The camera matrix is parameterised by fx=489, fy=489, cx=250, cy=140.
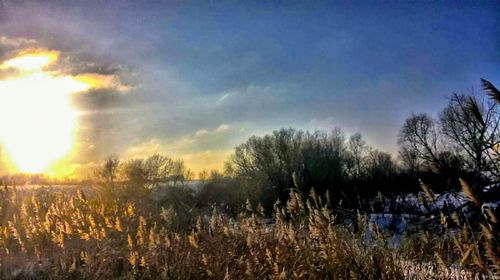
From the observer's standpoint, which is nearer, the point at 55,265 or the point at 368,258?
the point at 368,258

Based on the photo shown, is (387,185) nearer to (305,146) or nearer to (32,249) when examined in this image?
(305,146)

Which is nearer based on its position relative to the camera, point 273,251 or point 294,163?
point 273,251

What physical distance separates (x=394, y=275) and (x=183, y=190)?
1079 inches

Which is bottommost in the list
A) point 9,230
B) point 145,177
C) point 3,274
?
point 3,274

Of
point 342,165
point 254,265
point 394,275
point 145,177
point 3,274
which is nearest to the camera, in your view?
point 394,275

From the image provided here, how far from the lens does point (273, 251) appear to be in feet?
20.6

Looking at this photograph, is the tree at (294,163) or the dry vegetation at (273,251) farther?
the tree at (294,163)

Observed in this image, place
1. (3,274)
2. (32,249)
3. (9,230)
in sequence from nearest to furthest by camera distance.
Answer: (3,274) < (32,249) < (9,230)

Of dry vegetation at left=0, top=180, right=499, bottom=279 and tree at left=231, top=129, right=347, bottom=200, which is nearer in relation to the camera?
dry vegetation at left=0, top=180, right=499, bottom=279

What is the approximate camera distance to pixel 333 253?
5465 mm

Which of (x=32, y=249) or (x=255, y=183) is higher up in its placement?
(x=255, y=183)

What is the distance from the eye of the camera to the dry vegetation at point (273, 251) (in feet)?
16.1

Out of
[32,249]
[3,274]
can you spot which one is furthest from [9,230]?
[3,274]

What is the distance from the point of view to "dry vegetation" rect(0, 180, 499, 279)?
492 cm
